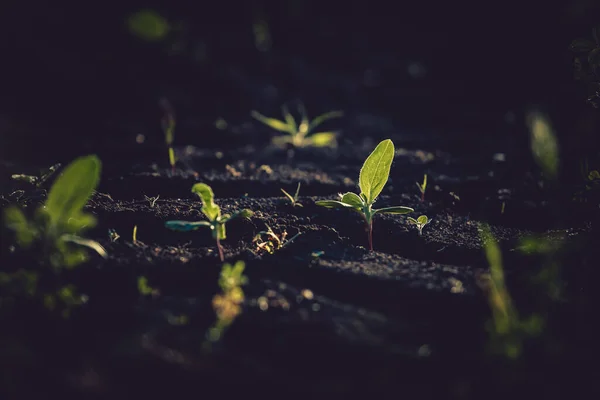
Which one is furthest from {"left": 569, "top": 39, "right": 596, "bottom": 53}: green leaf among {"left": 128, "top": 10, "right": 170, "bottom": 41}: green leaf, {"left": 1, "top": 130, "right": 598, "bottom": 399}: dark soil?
{"left": 128, "top": 10, "right": 170, "bottom": 41}: green leaf

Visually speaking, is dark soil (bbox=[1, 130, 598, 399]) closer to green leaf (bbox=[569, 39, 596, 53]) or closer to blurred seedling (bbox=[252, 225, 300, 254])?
blurred seedling (bbox=[252, 225, 300, 254])

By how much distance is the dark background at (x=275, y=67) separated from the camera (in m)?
2.79

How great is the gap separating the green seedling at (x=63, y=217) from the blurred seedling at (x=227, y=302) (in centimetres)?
34

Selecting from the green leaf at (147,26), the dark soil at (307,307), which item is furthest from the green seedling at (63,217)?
the green leaf at (147,26)

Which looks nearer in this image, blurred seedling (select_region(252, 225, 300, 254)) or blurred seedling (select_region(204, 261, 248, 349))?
blurred seedling (select_region(204, 261, 248, 349))

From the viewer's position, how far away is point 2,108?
266 centimetres

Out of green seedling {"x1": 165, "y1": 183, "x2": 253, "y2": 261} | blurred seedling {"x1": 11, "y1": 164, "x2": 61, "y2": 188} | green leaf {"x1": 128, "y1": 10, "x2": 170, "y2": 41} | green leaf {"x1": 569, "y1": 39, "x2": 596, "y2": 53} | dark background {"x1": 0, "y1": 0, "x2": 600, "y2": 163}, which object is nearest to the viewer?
green seedling {"x1": 165, "y1": 183, "x2": 253, "y2": 261}

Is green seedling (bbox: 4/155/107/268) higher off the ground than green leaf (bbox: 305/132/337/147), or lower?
lower

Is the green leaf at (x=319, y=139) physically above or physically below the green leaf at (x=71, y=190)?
above

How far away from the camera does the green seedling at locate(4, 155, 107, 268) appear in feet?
3.92

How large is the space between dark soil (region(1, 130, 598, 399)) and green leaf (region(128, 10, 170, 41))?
5.72ft

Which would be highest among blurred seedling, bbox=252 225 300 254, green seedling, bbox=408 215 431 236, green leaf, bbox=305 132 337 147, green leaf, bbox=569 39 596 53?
green leaf, bbox=569 39 596 53

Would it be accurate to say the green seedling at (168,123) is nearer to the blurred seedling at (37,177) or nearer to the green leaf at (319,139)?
the blurred seedling at (37,177)

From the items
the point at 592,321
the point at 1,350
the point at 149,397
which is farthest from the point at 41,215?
the point at 592,321
